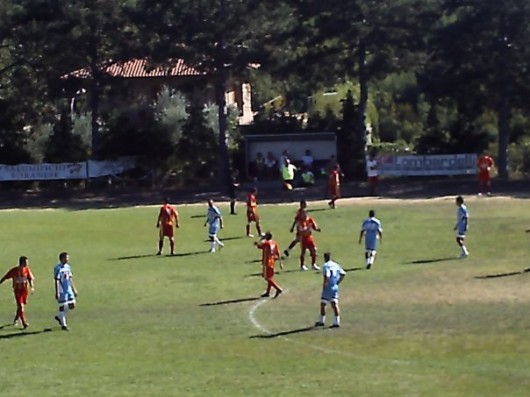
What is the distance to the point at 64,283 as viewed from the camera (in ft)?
92.8

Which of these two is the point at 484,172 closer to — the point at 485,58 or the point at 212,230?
the point at 485,58

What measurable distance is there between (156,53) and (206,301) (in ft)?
95.9

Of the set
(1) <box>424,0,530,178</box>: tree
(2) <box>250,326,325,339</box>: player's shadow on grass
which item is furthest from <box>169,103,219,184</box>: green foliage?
(2) <box>250,326,325,339</box>: player's shadow on grass

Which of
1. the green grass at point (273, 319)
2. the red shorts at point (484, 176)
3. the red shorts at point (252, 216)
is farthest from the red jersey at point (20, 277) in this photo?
the red shorts at point (484, 176)

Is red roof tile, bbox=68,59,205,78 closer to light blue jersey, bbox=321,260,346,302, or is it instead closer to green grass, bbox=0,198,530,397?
green grass, bbox=0,198,530,397

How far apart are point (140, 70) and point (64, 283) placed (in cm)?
5106

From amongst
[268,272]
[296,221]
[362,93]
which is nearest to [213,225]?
[296,221]

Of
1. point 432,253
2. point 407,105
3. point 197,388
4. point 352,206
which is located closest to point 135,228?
point 352,206

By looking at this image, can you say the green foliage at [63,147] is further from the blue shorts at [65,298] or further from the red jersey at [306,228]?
the blue shorts at [65,298]

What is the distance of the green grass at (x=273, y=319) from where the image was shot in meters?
22.4

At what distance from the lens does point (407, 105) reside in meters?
83.6

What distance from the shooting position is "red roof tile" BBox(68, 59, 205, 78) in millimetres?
61934

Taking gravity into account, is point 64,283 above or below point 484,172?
below

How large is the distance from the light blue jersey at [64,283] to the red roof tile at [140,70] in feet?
109
